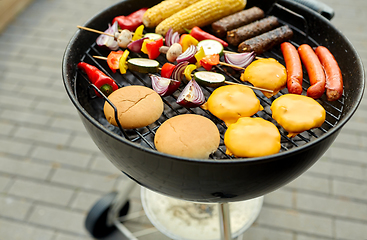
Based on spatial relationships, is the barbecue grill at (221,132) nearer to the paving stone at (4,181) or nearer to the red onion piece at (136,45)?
the red onion piece at (136,45)

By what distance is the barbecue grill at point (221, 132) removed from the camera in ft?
4.48

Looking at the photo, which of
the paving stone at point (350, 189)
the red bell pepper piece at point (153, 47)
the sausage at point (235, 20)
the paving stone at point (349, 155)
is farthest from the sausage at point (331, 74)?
the paving stone at point (349, 155)

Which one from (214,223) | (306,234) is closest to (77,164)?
(214,223)

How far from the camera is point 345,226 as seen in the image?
3031 millimetres

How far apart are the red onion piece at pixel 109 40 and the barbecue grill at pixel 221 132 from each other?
0.25 ft

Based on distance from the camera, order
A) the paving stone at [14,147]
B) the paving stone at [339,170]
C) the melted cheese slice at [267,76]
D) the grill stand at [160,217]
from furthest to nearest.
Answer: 1. the paving stone at [14,147]
2. the paving stone at [339,170]
3. the grill stand at [160,217]
4. the melted cheese slice at [267,76]

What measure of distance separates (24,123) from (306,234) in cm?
347

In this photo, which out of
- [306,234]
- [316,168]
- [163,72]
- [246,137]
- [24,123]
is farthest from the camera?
[24,123]

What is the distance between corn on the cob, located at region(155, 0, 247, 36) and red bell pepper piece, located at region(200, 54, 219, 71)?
1.29ft

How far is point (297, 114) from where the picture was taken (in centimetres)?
166

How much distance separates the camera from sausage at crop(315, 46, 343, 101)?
1815mm

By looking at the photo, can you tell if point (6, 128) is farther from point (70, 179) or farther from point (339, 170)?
point (339, 170)

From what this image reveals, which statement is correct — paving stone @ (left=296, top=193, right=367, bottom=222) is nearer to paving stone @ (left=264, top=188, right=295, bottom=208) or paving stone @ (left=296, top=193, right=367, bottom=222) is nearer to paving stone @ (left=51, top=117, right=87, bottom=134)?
paving stone @ (left=264, top=188, right=295, bottom=208)

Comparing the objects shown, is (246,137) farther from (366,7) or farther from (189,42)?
(366,7)
